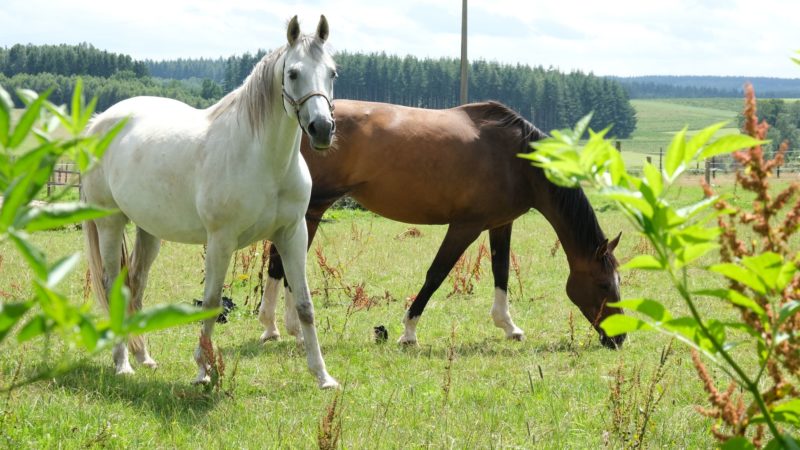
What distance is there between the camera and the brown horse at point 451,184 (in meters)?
6.53

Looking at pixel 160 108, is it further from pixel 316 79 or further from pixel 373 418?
pixel 373 418

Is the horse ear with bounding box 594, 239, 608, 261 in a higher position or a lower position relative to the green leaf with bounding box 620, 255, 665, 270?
lower

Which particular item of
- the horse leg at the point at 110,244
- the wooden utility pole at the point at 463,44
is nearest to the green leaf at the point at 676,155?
the horse leg at the point at 110,244

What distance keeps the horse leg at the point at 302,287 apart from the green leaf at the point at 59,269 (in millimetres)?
4244

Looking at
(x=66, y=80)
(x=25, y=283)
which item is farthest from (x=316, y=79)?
(x=66, y=80)

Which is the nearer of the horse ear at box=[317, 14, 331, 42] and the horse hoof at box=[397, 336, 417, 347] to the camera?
the horse ear at box=[317, 14, 331, 42]

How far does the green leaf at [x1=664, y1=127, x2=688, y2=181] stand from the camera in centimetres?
101

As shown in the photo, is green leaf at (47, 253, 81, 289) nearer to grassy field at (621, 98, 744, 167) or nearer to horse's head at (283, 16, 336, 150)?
horse's head at (283, 16, 336, 150)

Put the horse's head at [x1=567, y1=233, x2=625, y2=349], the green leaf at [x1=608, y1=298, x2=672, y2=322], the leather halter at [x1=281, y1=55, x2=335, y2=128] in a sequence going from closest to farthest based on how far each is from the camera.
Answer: the green leaf at [x1=608, y1=298, x2=672, y2=322] < the leather halter at [x1=281, y1=55, x2=335, y2=128] < the horse's head at [x1=567, y1=233, x2=625, y2=349]

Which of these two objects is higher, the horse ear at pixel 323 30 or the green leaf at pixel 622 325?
the horse ear at pixel 323 30

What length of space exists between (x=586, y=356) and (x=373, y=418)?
91.8 inches

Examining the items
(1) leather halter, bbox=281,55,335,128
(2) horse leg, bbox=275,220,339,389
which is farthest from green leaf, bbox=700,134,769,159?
(2) horse leg, bbox=275,220,339,389

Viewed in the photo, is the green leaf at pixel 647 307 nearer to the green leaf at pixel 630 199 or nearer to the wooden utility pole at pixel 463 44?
the green leaf at pixel 630 199

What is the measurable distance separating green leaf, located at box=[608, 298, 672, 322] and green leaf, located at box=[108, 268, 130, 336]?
0.61m
